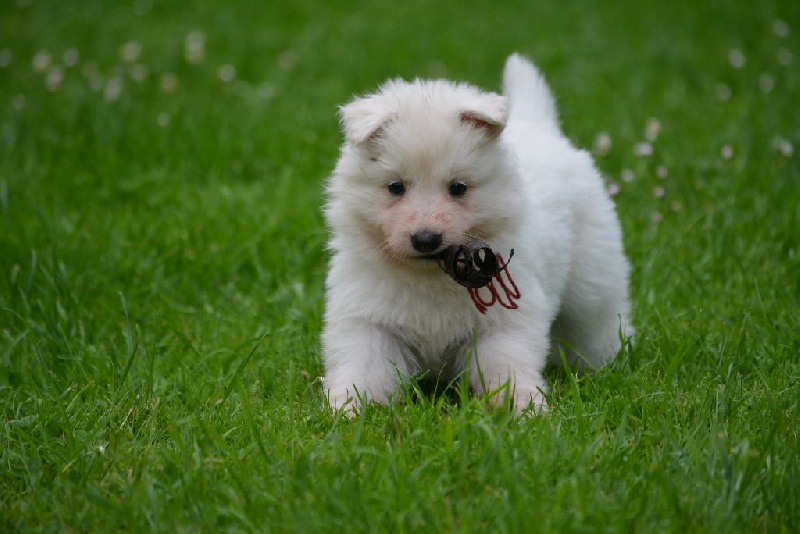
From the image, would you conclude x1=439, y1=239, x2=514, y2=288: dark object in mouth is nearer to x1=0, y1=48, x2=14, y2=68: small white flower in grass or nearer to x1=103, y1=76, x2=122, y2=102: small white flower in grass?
x1=103, y1=76, x2=122, y2=102: small white flower in grass

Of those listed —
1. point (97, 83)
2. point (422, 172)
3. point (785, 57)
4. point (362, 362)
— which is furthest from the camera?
point (785, 57)

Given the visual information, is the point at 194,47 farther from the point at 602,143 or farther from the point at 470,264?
the point at 470,264

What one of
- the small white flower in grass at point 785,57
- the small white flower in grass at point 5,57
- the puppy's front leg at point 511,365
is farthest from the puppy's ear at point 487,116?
the small white flower in grass at point 5,57

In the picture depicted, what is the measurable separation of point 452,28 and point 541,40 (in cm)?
81

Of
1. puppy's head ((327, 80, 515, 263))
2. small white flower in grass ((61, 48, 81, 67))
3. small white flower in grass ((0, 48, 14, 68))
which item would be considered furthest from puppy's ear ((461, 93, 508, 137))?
small white flower in grass ((0, 48, 14, 68))

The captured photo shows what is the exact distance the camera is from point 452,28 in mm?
8211

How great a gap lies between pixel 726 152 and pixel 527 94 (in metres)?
1.37

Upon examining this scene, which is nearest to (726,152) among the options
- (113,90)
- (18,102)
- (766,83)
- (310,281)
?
(766,83)

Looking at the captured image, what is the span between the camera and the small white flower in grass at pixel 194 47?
6.93 metres

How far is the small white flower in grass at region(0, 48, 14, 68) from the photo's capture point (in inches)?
278

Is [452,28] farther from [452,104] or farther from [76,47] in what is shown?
[452,104]

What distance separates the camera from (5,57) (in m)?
7.17

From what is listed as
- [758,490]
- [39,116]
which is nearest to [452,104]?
[758,490]

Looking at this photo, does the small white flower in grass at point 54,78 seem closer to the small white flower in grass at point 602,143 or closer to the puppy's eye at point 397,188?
the small white flower in grass at point 602,143
